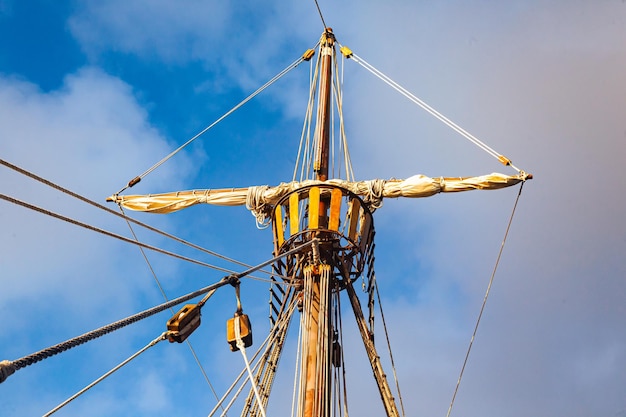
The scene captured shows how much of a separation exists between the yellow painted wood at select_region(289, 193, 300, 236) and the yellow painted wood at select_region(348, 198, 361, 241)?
118 cm

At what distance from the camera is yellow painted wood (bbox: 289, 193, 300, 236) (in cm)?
1708

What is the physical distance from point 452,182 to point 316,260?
165 inches

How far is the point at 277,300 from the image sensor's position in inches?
701

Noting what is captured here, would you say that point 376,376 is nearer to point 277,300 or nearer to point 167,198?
point 277,300

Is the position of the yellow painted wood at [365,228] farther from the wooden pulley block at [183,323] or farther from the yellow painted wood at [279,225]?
the wooden pulley block at [183,323]

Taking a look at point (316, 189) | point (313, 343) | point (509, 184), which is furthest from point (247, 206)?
point (509, 184)

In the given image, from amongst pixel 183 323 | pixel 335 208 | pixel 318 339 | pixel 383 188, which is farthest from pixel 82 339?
pixel 383 188

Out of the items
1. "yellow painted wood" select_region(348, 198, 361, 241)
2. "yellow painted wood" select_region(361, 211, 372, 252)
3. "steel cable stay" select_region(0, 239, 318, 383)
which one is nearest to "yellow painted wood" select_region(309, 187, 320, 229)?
"yellow painted wood" select_region(348, 198, 361, 241)

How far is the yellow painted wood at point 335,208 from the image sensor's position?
16656 millimetres

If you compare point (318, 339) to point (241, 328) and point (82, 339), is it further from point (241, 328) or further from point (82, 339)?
point (82, 339)

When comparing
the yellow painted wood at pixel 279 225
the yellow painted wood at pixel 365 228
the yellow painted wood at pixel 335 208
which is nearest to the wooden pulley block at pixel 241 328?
the yellow painted wood at pixel 335 208

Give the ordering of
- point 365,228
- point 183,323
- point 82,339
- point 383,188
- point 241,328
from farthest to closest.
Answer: point 383,188, point 365,228, point 241,328, point 183,323, point 82,339

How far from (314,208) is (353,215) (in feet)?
3.02

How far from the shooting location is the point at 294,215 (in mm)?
17250
